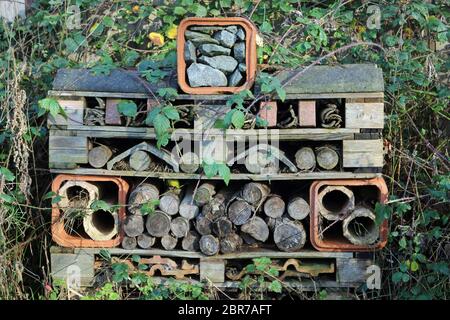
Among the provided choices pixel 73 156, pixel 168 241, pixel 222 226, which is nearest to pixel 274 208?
pixel 222 226

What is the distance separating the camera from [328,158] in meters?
4.14

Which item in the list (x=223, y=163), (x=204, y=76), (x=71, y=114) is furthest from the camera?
(x=71, y=114)

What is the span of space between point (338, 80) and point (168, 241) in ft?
4.27

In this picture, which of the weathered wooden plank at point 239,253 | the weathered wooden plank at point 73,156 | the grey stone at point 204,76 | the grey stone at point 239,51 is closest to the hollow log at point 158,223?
the weathered wooden plank at point 239,253

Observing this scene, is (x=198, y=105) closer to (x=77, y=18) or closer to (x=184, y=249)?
(x=184, y=249)

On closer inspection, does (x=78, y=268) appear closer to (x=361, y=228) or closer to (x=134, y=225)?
(x=134, y=225)

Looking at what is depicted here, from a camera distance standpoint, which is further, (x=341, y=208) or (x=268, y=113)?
(x=341, y=208)

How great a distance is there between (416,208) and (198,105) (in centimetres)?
143

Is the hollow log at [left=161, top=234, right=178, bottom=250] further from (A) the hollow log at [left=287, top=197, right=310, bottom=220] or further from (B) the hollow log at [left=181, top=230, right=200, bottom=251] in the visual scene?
(A) the hollow log at [left=287, top=197, right=310, bottom=220]

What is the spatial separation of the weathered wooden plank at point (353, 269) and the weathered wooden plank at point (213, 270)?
2.13 ft

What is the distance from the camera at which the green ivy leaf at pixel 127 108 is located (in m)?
4.08

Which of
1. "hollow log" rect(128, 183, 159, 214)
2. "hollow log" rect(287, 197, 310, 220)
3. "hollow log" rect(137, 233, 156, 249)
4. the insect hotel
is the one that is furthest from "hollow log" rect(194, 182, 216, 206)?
"hollow log" rect(287, 197, 310, 220)

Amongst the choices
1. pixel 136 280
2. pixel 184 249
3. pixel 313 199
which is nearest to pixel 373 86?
pixel 313 199

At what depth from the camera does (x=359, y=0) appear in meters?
5.32
